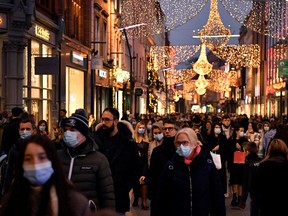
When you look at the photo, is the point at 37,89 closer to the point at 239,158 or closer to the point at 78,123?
the point at 239,158

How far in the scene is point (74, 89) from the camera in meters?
34.2

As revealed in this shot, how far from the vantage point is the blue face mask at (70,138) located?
6234 millimetres

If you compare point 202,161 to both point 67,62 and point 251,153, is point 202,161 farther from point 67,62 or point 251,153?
point 67,62

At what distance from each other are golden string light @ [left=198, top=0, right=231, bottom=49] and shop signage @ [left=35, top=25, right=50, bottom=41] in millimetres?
11922

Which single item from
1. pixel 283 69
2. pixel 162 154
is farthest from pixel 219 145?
pixel 283 69

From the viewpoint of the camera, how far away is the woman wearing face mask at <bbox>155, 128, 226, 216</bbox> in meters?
6.72

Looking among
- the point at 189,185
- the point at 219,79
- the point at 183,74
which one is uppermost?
the point at 183,74

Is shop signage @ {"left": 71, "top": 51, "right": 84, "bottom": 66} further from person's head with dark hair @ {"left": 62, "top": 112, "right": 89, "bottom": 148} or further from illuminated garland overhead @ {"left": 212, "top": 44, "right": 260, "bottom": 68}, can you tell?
person's head with dark hair @ {"left": 62, "top": 112, "right": 89, "bottom": 148}

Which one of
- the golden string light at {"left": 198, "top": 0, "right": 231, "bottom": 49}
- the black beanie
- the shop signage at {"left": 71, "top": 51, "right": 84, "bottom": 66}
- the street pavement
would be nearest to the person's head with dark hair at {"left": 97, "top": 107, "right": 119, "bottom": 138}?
the black beanie

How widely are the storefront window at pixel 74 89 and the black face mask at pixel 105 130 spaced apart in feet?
76.6

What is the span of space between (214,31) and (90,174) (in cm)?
3291

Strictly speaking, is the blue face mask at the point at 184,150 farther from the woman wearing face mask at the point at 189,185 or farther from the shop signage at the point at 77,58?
the shop signage at the point at 77,58

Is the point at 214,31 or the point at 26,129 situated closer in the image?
the point at 26,129

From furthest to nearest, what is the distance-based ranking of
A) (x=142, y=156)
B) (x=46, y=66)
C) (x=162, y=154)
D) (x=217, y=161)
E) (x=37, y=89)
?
(x=37, y=89), (x=46, y=66), (x=142, y=156), (x=217, y=161), (x=162, y=154)
